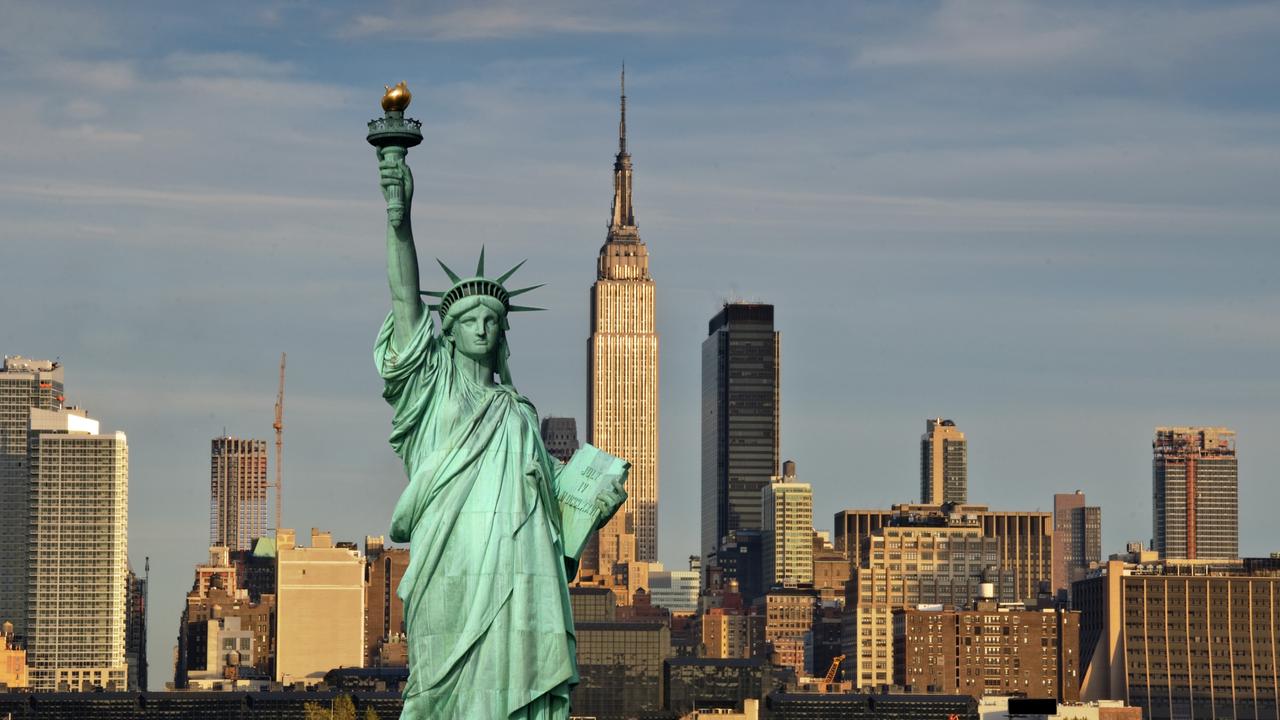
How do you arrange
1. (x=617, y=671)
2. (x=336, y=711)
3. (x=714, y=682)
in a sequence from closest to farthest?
(x=336, y=711)
(x=714, y=682)
(x=617, y=671)

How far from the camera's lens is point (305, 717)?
502ft

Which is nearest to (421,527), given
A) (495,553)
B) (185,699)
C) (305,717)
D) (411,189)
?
(495,553)

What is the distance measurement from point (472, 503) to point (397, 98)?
4.94 meters

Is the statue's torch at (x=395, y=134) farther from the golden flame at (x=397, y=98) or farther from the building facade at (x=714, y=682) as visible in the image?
the building facade at (x=714, y=682)

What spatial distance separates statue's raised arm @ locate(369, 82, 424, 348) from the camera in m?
39.7

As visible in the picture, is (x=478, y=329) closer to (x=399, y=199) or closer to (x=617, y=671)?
(x=399, y=199)

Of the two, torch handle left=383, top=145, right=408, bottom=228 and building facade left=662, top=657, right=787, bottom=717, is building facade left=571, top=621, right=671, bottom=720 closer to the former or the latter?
building facade left=662, top=657, right=787, bottom=717

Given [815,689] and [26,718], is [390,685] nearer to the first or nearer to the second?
[26,718]

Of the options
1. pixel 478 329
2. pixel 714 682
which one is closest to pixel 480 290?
pixel 478 329

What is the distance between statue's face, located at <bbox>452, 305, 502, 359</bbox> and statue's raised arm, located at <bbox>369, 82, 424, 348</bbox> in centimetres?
57

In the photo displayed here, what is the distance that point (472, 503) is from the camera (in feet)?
131

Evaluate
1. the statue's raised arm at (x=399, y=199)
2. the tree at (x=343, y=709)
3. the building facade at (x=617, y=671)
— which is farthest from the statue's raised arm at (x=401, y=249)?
the building facade at (x=617, y=671)

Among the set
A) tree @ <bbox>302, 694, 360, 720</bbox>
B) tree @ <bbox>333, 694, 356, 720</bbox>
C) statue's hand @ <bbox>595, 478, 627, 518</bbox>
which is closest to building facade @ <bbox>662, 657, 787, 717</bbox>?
tree @ <bbox>302, 694, 360, 720</bbox>

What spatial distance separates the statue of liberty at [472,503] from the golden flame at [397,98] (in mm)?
12
